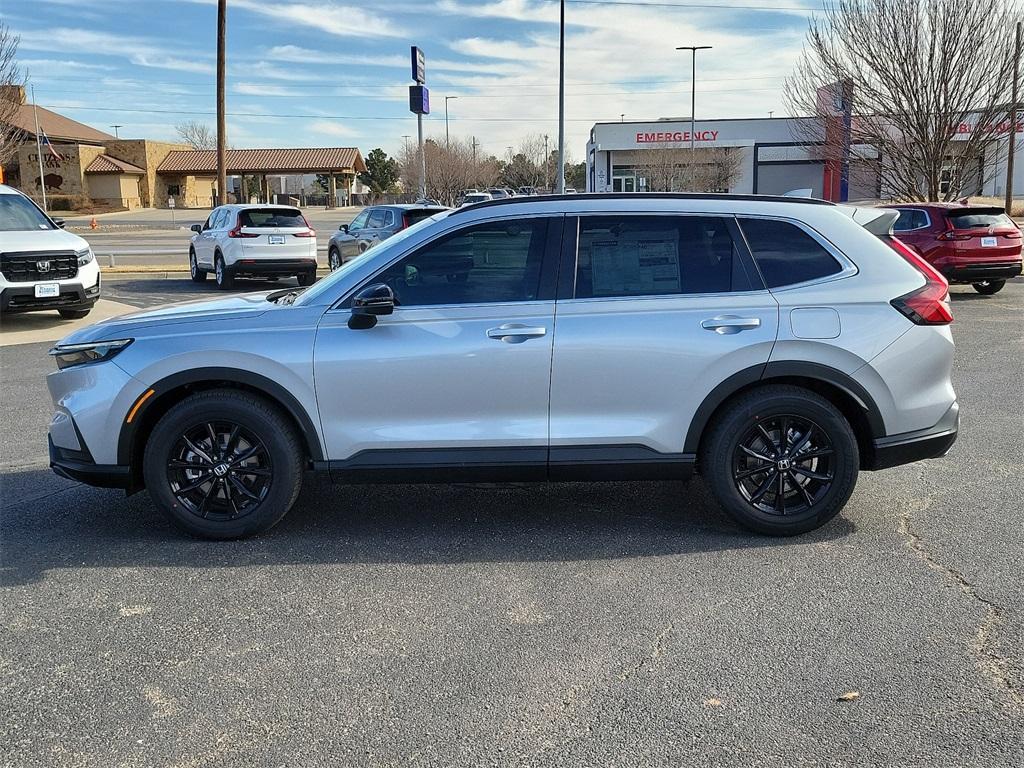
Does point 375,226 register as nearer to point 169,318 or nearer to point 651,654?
point 169,318

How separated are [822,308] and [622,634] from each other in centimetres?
205

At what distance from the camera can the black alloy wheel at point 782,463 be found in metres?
4.81

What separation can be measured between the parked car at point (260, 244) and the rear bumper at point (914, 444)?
14.5 meters

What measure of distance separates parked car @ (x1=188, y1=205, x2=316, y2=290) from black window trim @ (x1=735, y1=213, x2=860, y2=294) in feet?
45.9

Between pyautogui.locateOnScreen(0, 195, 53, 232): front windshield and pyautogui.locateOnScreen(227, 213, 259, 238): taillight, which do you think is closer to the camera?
pyautogui.locateOnScreen(0, 195, 53, 232): front windshield

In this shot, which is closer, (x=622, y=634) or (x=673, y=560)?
(x=622, y=634)

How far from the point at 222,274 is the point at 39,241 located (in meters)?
5.34

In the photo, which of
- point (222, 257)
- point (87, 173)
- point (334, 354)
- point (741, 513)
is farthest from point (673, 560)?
point (87, 173)

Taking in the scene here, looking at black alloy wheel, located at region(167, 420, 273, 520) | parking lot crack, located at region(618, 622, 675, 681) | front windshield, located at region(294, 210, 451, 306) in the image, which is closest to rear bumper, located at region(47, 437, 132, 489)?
black alloy wheel, located at region(167, 420, 273, 520)

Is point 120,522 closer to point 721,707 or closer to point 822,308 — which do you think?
point 721,707

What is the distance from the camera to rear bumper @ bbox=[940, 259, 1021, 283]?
50.1 feet

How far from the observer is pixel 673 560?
181 inches

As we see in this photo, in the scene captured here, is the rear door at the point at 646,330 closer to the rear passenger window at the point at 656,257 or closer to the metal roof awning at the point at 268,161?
the rear passenger window at the point at 656,257

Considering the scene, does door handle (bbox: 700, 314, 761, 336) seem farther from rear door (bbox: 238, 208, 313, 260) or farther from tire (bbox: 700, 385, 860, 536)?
rear door (bbox: 238, 208, 313, 260)
